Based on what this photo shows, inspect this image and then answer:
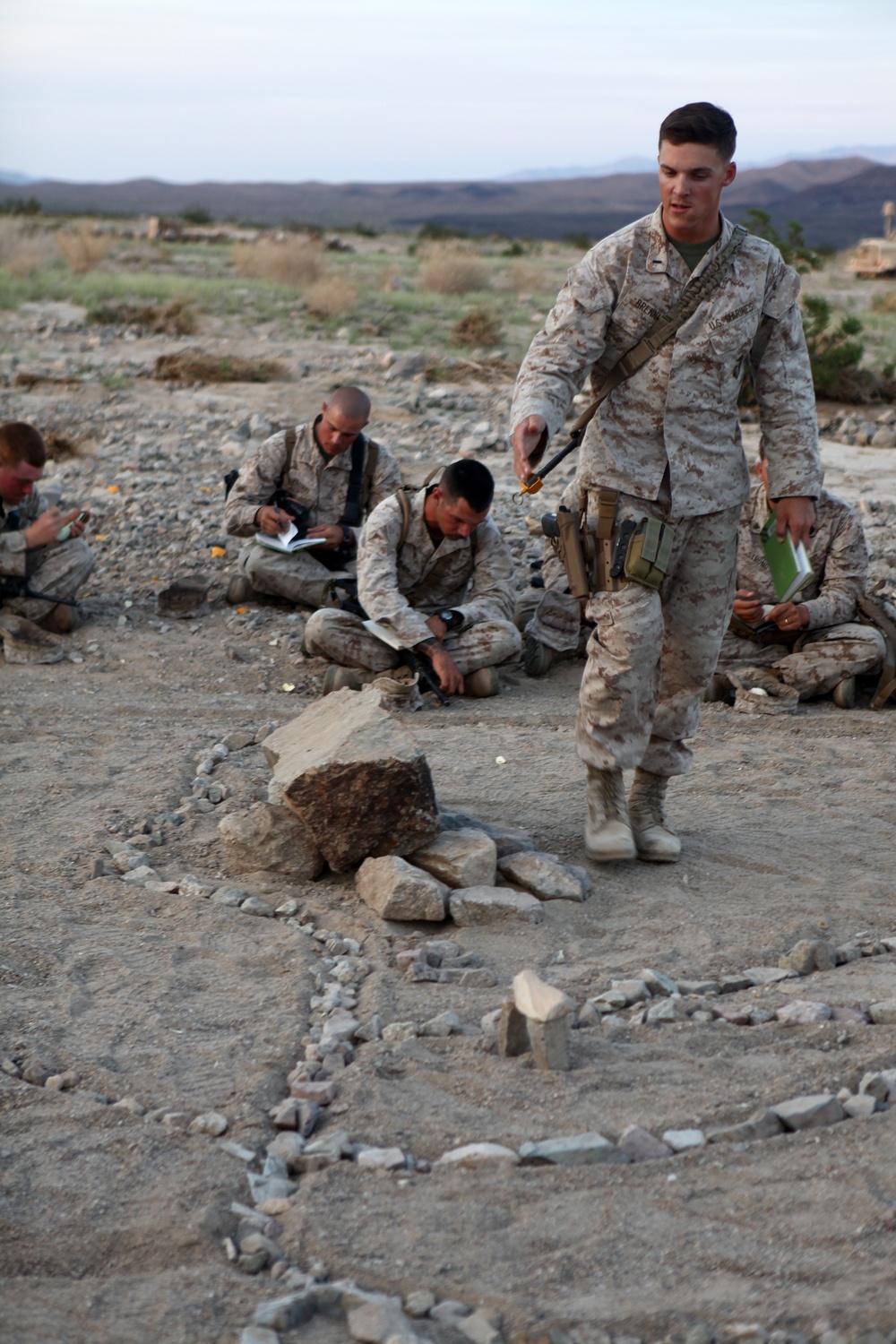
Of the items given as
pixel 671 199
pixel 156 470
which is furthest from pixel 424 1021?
pixel 156 470

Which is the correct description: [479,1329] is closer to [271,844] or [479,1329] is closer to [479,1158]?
[479,1158]

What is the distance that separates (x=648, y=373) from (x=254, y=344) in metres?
11.5

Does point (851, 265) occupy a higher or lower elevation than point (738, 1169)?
higher

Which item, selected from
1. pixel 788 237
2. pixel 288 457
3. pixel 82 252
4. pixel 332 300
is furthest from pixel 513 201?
pixel 288 457

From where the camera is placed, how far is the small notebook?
22.0 ft

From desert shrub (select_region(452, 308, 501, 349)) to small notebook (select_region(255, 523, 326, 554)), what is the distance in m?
8.40

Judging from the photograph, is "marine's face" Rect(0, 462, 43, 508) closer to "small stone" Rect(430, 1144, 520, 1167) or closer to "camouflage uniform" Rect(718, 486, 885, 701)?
"camouflage uniform" Rect(718, 486, 885, 701)

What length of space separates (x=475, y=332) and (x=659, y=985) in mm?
12484

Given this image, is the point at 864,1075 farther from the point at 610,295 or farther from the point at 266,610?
the point at 266,610

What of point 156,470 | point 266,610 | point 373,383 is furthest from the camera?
point 373,383

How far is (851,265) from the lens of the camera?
84.2ft

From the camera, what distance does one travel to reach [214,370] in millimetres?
12531

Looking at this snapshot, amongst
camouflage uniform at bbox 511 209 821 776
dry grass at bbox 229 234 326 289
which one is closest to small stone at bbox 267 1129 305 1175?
camouflage uniform at bbox 511 209 821 776

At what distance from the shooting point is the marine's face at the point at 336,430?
21.8ft
